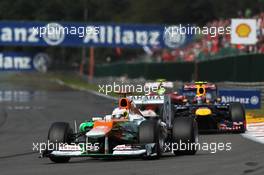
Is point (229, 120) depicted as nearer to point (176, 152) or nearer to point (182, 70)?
point (176, 152)

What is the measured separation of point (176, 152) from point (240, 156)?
1164 mm

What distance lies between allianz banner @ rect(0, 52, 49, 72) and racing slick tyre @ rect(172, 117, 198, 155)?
181 ft

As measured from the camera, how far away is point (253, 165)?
11758mm

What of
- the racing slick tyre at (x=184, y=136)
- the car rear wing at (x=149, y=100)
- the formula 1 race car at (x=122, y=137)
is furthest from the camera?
the car rear wing at (x=149, y=100)

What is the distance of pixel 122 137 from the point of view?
13.1 metres

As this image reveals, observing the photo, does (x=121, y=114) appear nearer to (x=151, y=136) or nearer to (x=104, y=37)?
(x=151, y=136)

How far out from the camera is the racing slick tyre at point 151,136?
1277 cm

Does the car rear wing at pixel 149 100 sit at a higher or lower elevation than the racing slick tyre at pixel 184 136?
higher

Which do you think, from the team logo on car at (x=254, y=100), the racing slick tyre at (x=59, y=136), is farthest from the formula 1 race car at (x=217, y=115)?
the team logo on car at (x=254, y=100)

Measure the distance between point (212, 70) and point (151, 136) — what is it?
24.9 m

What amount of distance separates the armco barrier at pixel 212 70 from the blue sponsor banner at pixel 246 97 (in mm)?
1789

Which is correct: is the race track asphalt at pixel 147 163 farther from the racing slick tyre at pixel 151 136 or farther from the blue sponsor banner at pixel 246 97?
the blue sponsor banner at pixel 246 97

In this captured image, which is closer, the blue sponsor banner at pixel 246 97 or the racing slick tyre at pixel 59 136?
the racing slick tyre at pixel 59 136

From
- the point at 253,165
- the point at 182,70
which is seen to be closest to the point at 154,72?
the point at 182,70
